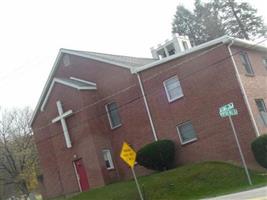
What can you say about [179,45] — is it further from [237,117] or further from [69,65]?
[237,117]

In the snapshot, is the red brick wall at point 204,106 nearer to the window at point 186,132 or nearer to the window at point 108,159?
the window at point 186,132

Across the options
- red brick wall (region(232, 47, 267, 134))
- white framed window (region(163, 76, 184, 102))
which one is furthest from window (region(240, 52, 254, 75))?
white framed window (region(163, 76, 184, 102))

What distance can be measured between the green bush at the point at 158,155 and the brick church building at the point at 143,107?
649 mm

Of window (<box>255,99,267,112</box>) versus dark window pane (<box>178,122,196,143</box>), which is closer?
window (<box>255,99,267,112</box>)

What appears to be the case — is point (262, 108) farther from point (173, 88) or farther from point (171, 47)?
point (171, 47)

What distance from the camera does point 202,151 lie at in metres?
28.6

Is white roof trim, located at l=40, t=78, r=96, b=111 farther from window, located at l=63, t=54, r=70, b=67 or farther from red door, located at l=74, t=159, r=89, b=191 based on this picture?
red door, located at l=74, t=159, r=89, b=191

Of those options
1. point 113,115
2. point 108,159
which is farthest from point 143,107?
point 108,159

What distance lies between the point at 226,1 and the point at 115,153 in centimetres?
3934

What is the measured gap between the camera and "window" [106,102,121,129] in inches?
Answer: 1314

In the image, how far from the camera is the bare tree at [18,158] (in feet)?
189

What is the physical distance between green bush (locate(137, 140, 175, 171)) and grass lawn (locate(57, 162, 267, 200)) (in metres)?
1.31

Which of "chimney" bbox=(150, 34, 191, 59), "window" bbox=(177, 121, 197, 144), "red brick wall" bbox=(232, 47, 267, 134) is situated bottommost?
"window" bbox=(177, 121, 197, 144)

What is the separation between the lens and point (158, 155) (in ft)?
96.3
